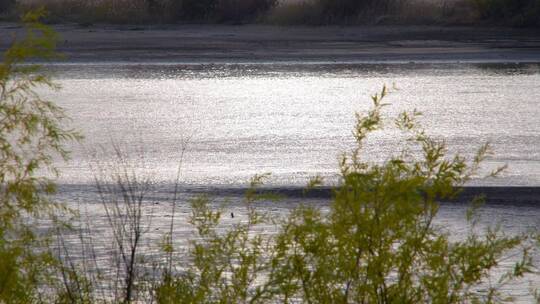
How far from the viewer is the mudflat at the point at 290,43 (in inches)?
1099

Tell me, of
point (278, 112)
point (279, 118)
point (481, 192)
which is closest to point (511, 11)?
point (278, 112)

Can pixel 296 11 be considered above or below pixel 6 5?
above

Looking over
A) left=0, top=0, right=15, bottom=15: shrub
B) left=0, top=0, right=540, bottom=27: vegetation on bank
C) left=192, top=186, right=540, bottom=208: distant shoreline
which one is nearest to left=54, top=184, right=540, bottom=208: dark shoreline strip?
left=192, top=186, right=540, bottom=208: distant shoreline

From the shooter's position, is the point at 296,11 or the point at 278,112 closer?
the point at 278,112

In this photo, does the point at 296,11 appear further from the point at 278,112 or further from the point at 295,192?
the point at 295,192

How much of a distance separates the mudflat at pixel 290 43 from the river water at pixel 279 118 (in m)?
1.55

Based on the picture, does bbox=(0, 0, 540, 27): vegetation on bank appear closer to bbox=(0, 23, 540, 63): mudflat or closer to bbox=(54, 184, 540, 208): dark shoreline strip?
bbox=(0, 23, 540, 63): mudflat

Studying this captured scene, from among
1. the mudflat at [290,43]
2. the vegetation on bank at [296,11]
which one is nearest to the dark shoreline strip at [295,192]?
the mudflat at [290,43]

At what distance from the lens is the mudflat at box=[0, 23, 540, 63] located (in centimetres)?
2791

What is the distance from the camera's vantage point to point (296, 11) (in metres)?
37.2

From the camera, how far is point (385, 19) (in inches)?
1444

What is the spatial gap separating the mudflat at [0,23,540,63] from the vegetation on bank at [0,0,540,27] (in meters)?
1.07

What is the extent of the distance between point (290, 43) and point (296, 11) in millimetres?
6165

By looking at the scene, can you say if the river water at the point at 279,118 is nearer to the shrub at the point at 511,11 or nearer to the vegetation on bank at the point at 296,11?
the shrub at the point at 511,11
